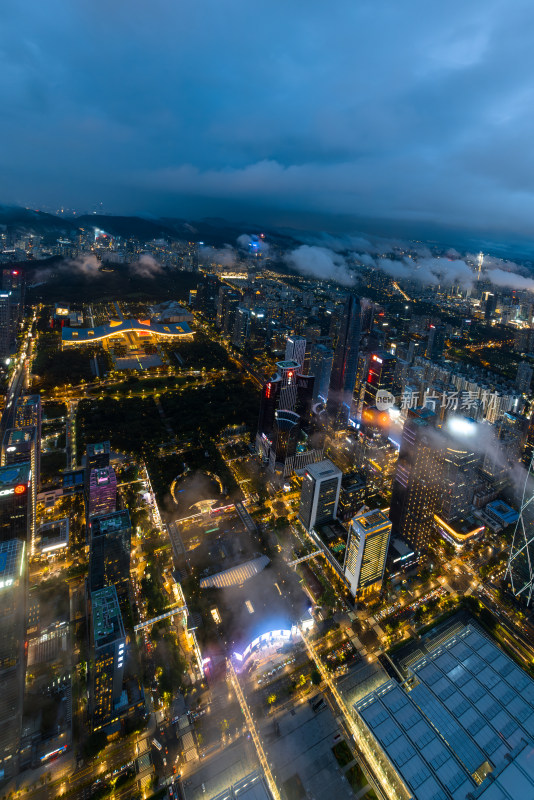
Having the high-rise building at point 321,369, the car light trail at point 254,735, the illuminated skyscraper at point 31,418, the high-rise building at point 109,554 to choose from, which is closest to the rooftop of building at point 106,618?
the high-rise building at point 109,554

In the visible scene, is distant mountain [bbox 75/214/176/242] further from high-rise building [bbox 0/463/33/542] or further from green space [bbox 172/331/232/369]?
high-rise building [bbox 0/463/33/542]

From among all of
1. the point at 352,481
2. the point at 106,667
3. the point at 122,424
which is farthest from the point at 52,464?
the point at 352,481

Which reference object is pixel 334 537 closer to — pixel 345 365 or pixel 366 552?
pixel 366 552

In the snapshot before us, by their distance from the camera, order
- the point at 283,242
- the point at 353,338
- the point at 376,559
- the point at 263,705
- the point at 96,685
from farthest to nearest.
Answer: the point at 283,242 < the point at 353,338 < the point at 376,559 < the point at 263,705 < the point at 96,685

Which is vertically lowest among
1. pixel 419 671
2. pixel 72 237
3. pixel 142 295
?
pixel 419 671

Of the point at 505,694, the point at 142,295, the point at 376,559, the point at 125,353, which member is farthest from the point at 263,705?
the point at 142,295

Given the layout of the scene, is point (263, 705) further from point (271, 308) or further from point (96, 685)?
point (271, 308)

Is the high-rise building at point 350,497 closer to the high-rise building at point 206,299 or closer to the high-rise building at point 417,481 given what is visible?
the high-rise building at point 417,481
